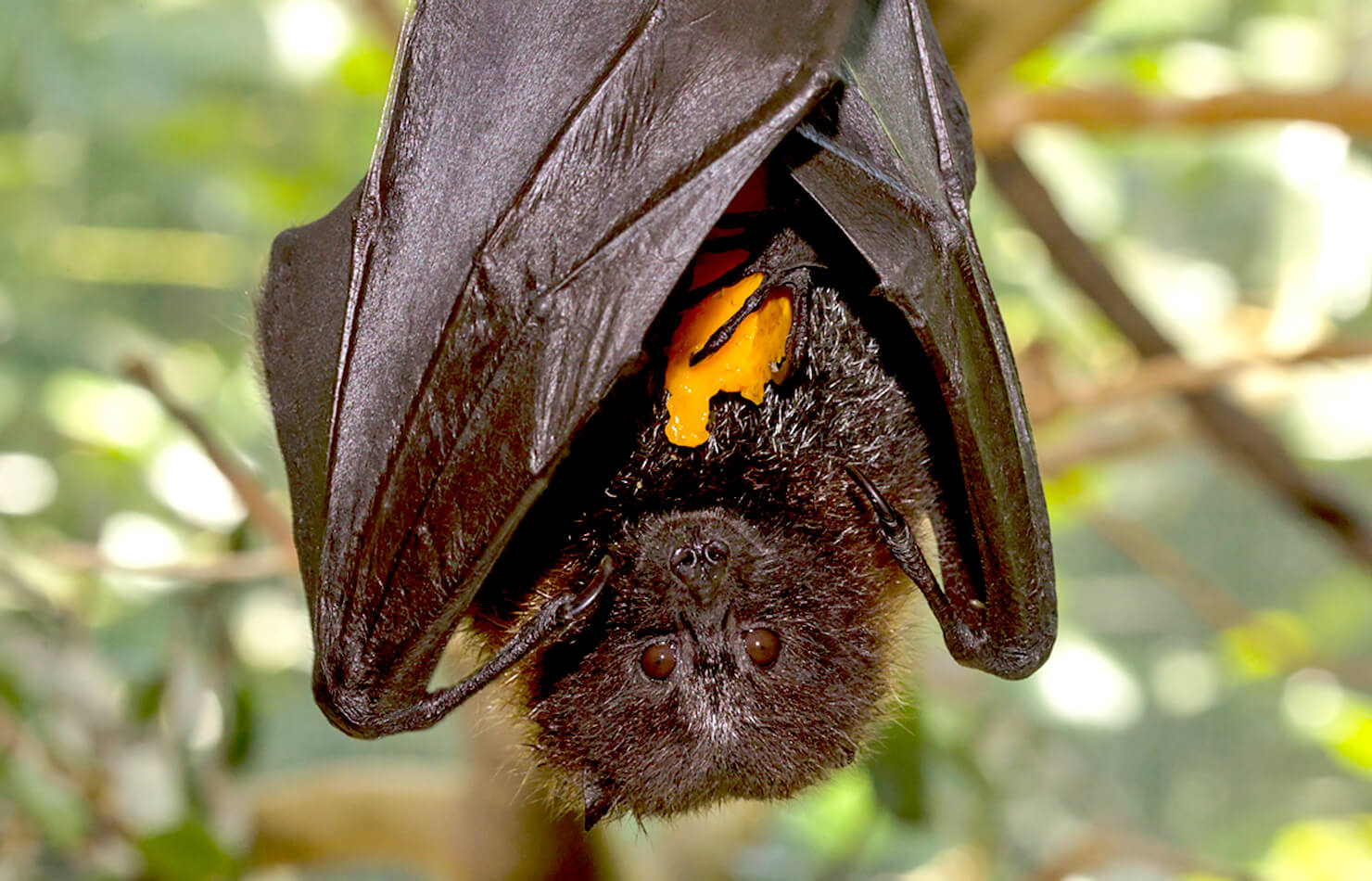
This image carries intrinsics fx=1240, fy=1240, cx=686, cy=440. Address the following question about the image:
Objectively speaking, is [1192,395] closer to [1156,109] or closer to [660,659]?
[1156,109]

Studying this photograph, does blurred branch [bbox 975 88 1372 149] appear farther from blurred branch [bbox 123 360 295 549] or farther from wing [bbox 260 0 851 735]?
blurred branch [bbox 123 360 295 549]

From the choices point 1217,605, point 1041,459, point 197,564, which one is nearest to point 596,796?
point 197,564

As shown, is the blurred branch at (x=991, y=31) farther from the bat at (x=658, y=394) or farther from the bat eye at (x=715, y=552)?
the bat eye at (x=715, y=552)

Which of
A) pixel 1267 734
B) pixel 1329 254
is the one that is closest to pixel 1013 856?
pixel 1267 734

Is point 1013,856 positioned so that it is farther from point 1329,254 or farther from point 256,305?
point 256,305

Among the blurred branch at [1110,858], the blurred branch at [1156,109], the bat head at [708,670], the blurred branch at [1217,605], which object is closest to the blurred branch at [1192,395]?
the blurred branch at [1156,109]

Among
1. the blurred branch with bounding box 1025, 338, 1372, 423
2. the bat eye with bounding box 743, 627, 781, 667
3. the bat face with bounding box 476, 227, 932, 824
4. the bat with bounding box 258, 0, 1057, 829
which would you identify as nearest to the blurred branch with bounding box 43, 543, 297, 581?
the bat with bounding box 258, 0, 1057, 829
